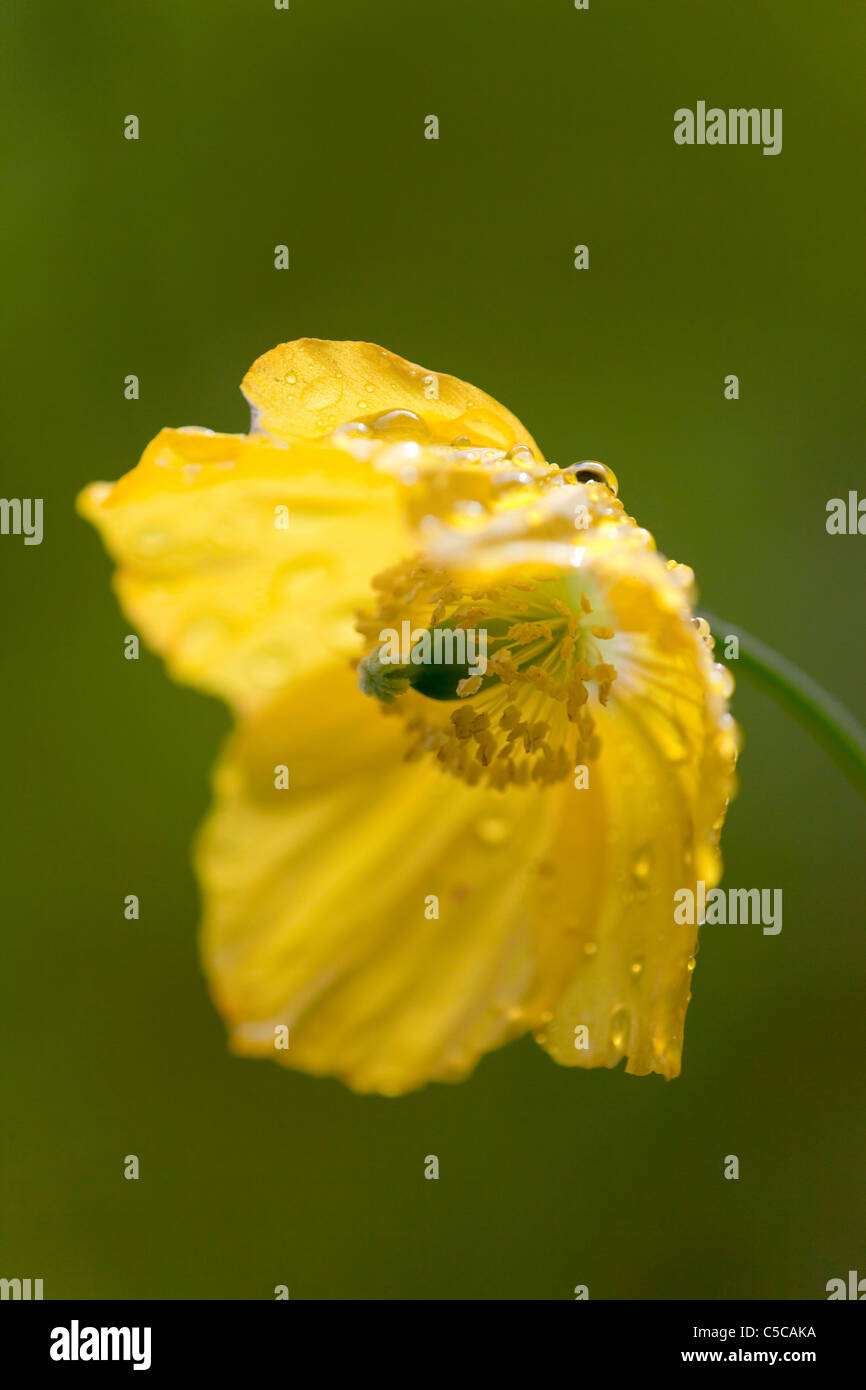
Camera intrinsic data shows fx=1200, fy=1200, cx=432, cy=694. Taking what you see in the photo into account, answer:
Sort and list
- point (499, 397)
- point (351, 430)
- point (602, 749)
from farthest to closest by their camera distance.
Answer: point (499, 397) < point (602, 749) < point (351, 430)

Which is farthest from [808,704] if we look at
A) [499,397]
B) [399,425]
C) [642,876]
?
[499,397]

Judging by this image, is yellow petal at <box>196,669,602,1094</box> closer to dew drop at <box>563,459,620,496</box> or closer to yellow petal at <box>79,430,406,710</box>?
yellow petal at <box>79,430,406,710</box>

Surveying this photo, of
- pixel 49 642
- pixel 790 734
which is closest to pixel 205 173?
pixel 49 642

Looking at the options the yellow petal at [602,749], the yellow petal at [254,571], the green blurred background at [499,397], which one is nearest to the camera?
the yellow petal at [602,749]

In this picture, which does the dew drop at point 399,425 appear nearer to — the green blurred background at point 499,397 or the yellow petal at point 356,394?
the yellow petal at point 356,394

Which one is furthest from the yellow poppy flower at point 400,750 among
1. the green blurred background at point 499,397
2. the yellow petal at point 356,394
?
the green blurred background at point 499,397

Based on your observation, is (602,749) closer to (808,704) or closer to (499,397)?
(808,704)

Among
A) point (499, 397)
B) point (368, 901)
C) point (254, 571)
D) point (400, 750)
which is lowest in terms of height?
point (368, 901)
